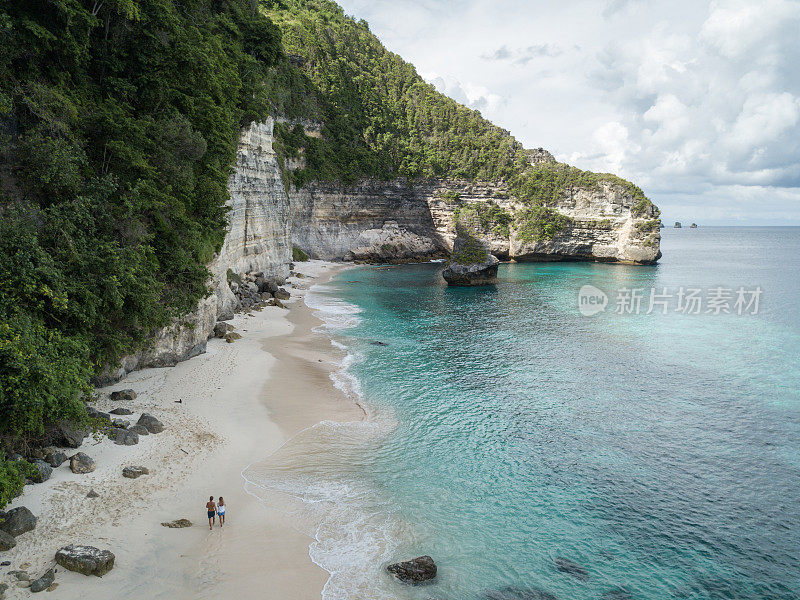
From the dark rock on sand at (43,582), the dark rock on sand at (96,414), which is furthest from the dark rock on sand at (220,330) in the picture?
the dark rock on sand at (43,582)

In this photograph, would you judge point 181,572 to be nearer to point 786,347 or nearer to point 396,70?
point 786,347

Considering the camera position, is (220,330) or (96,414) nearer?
(96,414)

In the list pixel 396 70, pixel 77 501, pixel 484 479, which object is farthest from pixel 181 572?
pixel 396 70

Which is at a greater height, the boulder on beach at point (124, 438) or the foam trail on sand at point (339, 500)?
the boulder on beach at point (124, 438)

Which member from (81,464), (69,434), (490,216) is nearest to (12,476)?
(81,464)

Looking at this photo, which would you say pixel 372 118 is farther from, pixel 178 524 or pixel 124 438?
pixel 178 524

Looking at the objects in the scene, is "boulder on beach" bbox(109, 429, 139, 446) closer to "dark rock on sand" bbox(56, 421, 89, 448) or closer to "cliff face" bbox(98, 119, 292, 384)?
"dark rock on sand" bbox(56, 421, 89, 448)

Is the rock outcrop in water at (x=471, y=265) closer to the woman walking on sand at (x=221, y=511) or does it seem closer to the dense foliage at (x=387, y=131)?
the dense foliage at (x=387, y=131)
